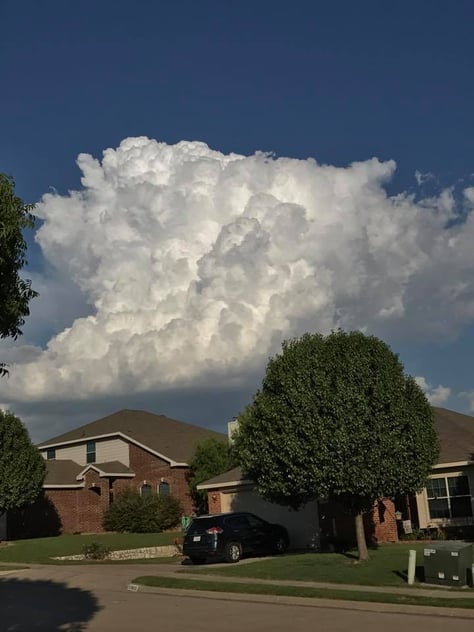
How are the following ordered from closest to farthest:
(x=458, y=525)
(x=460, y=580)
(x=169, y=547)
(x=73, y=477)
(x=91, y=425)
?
(x=460, y=580) → (x=458, y=525) → (x=169, y=547) → (x=73, y=477) → (x=91, y=425)

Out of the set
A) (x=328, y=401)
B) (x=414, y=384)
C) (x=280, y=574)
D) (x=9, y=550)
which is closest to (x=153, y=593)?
(x=280, y=574)

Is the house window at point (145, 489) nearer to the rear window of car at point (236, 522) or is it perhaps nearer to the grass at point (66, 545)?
the grass at point (66, 545)

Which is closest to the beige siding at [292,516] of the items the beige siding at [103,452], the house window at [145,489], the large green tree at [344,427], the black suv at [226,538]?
the black suv at [226,538]

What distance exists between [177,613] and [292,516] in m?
14.5

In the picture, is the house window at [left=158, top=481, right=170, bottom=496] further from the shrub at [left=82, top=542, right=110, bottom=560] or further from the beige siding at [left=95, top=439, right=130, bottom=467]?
the shrub at [left=82, top=542, right=110, bottom=560]

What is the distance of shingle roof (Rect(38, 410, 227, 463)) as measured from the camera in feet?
140

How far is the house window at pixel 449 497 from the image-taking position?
993 inches

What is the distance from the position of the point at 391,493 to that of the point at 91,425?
3144 cm

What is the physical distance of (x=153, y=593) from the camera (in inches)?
671

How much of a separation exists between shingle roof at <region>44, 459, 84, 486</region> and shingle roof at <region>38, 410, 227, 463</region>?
1973mm

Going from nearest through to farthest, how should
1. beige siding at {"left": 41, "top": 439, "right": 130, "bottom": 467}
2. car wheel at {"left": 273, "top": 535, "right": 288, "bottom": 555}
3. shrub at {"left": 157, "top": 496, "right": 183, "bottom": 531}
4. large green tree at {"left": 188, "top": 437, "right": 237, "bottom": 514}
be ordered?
car wheel at {"left": 273, "top": 535, "right": 288, "bottom": 555}
shrub at {"left": 157, "top": 496, "right": 183, "bottom": 531}
large green tree at {"left": 188, "top": 437, "right": 237, "bottom": 514}
beige siding at {"left": 41, "top": 439, "right": 130, "bottom": 467}

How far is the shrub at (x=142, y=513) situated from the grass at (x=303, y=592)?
778 inches

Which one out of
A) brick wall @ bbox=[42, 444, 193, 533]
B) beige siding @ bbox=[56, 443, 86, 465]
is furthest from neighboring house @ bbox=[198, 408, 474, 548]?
beige siding @ bbox=[56, 443, 86, 465]

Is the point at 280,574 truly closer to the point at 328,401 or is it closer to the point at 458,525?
the point at 328,401
